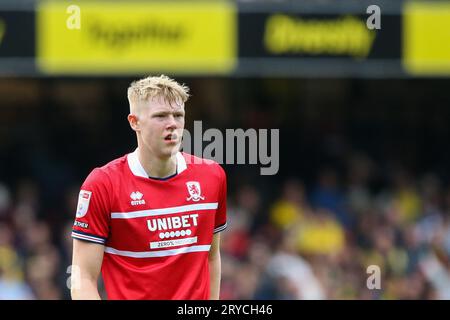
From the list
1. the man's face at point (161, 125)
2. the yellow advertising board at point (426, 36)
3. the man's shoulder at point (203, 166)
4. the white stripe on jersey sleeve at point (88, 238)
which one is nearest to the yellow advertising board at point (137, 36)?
the yellow advertising board at point (426, 36)

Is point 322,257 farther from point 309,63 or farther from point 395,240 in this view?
point 309,63

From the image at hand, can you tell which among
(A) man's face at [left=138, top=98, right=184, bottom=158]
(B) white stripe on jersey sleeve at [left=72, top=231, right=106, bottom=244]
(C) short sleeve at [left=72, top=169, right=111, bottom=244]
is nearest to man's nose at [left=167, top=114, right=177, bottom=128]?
(A) man's face at [left=138, top=98, right=184, bottom=158]

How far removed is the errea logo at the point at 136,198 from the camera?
17.5 ft

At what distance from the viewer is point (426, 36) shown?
12.2 meters

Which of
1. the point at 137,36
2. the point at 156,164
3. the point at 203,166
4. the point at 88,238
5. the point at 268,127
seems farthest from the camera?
the point at 268,127

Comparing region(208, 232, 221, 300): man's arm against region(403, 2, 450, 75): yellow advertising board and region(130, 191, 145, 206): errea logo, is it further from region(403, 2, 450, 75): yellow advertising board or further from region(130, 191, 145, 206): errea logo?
region(403, 2, 450, 75): yellow advertising board

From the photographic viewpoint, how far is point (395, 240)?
1228cm

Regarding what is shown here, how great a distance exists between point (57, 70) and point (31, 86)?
327 cm

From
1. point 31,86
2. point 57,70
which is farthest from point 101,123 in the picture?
point 57,70

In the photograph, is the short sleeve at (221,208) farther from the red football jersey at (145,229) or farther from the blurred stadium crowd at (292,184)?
the blurred stadium crowd at (292,184)

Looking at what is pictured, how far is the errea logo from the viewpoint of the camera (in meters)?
5.33

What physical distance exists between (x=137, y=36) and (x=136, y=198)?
665cm

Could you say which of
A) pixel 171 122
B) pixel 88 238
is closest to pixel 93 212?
pixel 88 238

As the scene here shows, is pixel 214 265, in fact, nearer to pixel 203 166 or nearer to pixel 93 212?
pixel 203 166
